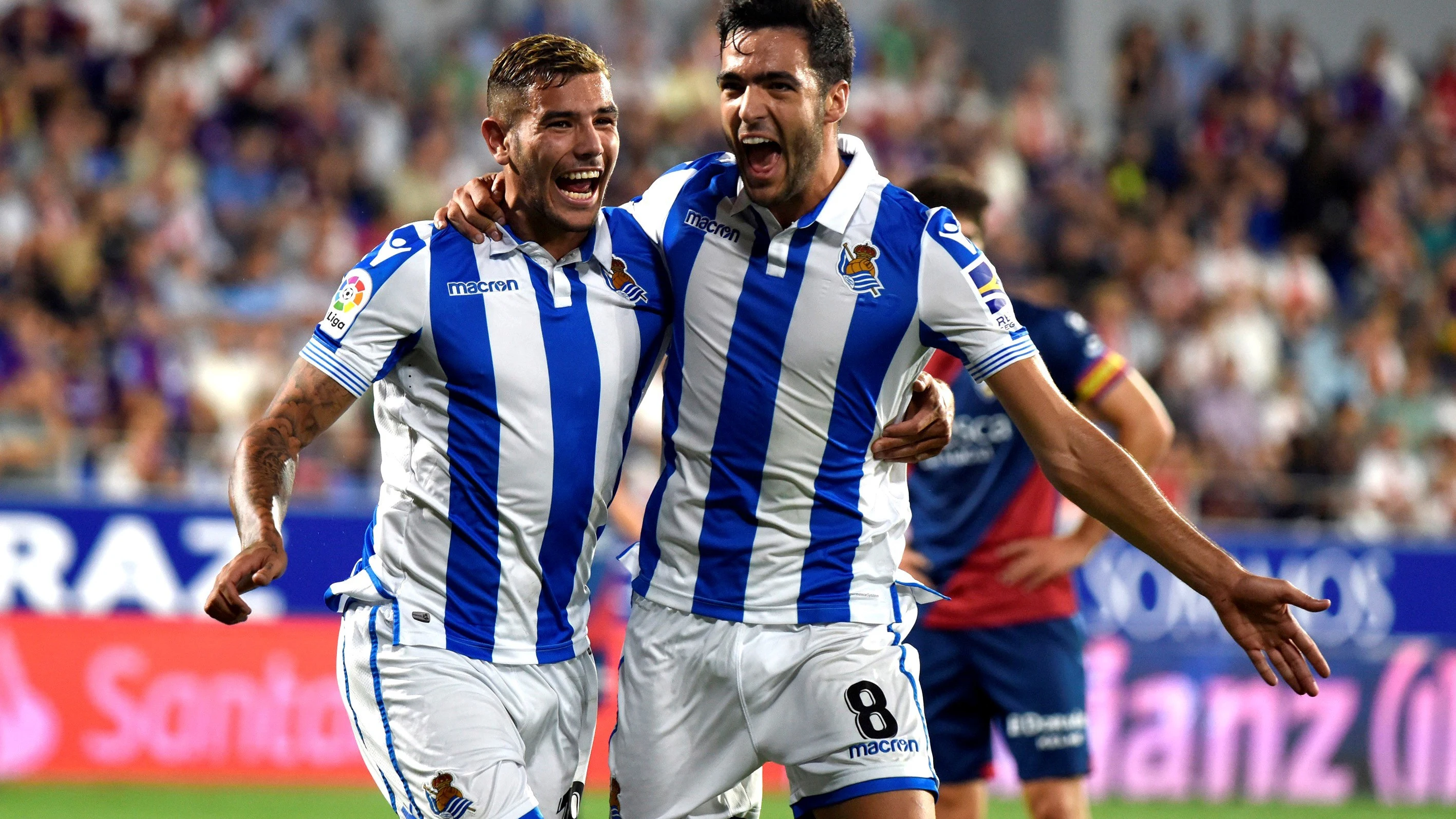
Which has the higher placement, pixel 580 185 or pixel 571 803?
pixel 580 185

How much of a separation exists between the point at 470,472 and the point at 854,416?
91cm

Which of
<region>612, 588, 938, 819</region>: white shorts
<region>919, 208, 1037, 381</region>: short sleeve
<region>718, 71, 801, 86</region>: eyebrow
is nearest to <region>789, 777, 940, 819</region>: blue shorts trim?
<region>612, 588, 938, 819</region>: white shorts

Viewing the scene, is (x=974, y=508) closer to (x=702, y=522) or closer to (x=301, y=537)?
(x=702, y=522)

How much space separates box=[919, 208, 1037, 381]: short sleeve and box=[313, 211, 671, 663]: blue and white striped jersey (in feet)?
2.47

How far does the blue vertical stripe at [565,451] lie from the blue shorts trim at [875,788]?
0.68 meters

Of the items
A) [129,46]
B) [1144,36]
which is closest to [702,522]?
[129,46]

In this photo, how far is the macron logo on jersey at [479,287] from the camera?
13.5 ft

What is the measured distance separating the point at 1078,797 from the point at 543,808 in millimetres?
2368

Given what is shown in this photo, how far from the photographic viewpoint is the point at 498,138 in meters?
4.33

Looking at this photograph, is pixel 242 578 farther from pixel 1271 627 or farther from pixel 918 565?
pixel 918 565

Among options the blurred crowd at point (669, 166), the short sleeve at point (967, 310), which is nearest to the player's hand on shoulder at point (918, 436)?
the short sleeve at point (967, 310)

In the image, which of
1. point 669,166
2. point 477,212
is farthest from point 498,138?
Result: point 669,166

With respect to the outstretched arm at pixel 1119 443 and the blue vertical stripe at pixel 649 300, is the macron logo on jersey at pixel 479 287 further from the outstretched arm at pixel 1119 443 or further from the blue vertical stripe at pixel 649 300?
the outstretched arm at pixel 1119 443

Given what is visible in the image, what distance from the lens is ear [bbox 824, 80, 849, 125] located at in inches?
166
